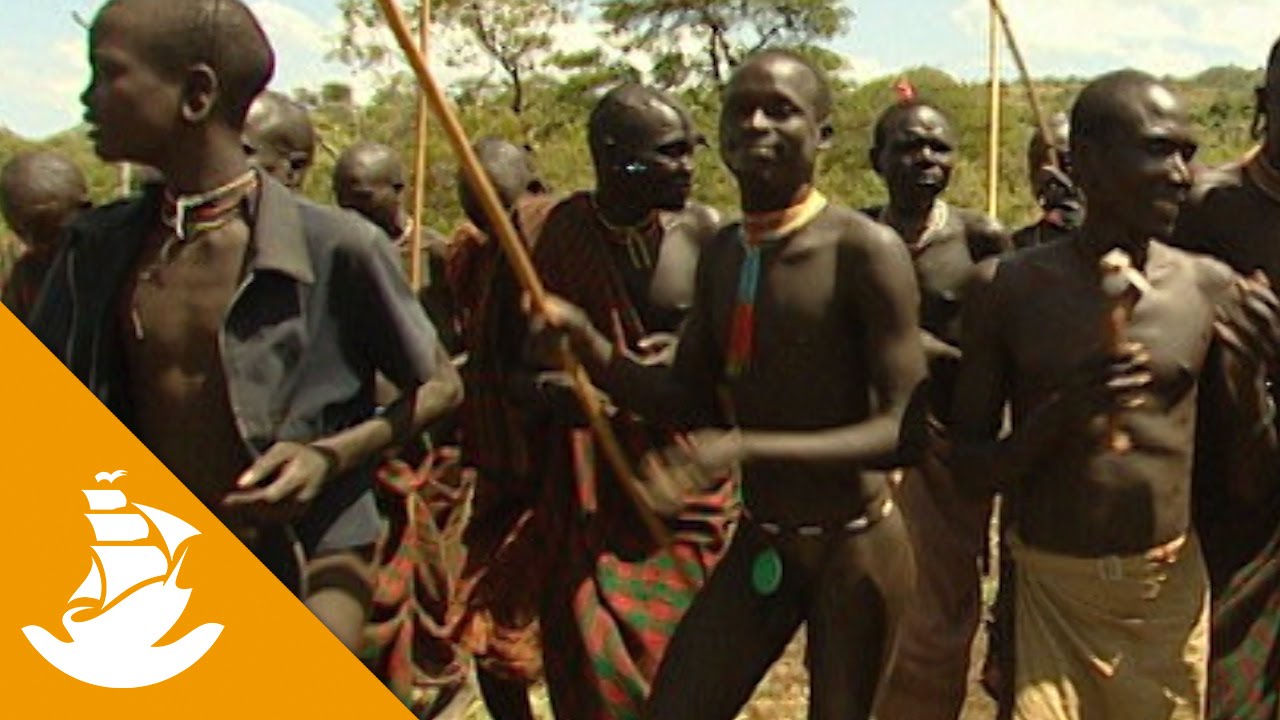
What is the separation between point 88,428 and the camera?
2.78 metres

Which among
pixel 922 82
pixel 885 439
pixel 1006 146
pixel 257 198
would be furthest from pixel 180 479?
pixel 922 82

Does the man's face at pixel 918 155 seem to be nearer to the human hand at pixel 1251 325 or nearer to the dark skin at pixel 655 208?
the dark skin at pixel 655 208

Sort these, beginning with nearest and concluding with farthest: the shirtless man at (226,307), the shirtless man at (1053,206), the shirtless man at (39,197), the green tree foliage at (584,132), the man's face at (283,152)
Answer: the shirtless man at (226,307)
the man's face at (283,152)
the shirtless man at (1053,206)
the shirtless man at (39,197)
the green tree foliage at (584,132)

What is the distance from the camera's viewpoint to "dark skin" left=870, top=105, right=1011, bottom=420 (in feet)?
19.5

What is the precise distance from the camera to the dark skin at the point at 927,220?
5953 mm

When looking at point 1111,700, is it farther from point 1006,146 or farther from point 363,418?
point 1006,146

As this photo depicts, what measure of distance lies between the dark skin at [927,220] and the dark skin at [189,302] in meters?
2.71

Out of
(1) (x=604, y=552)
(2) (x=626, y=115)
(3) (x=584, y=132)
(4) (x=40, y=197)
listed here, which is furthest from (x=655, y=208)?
(3) (x=584, y=132)

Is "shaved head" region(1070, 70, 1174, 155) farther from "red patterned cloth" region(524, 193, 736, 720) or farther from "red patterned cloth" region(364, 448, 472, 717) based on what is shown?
"red patterned cloth" region(364, 448, 472, 717)

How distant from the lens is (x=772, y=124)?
396 centimetres

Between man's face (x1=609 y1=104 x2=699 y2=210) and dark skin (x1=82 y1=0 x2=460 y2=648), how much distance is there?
5.77 ft

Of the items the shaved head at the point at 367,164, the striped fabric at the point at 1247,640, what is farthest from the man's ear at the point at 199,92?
the shaved head at the point at 367,164

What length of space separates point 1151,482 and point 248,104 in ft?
5.98

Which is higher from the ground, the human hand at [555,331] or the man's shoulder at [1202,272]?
the human hand at [555,331]
